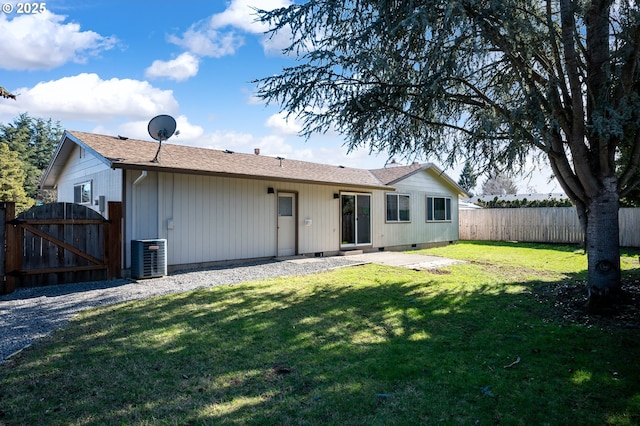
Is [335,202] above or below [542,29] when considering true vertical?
below

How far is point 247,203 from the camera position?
10.4 metres

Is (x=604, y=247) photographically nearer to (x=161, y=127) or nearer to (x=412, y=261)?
(x=412, y=261)

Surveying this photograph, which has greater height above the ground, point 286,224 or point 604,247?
point 286,224

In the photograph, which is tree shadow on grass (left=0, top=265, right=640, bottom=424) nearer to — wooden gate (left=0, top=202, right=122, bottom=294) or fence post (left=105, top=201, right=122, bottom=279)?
fence post (left=105, top=201, right=122, bottom=279)

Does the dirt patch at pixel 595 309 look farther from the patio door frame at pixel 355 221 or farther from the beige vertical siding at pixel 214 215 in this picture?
the patio door frame at pixel 355 221

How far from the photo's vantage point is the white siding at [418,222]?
14.4 m

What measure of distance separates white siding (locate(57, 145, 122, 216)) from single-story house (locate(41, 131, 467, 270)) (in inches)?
1.0

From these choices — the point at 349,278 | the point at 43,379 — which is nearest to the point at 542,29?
the point at 349,278

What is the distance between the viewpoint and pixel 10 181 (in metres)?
23.8

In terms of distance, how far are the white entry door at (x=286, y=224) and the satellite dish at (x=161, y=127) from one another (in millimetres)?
3698

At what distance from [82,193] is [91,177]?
1.06 metres

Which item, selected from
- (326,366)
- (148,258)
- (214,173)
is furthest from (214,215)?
(326,366)

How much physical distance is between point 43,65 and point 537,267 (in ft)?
50.8

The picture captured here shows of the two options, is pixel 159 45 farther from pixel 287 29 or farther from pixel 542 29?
pixel 542 29
